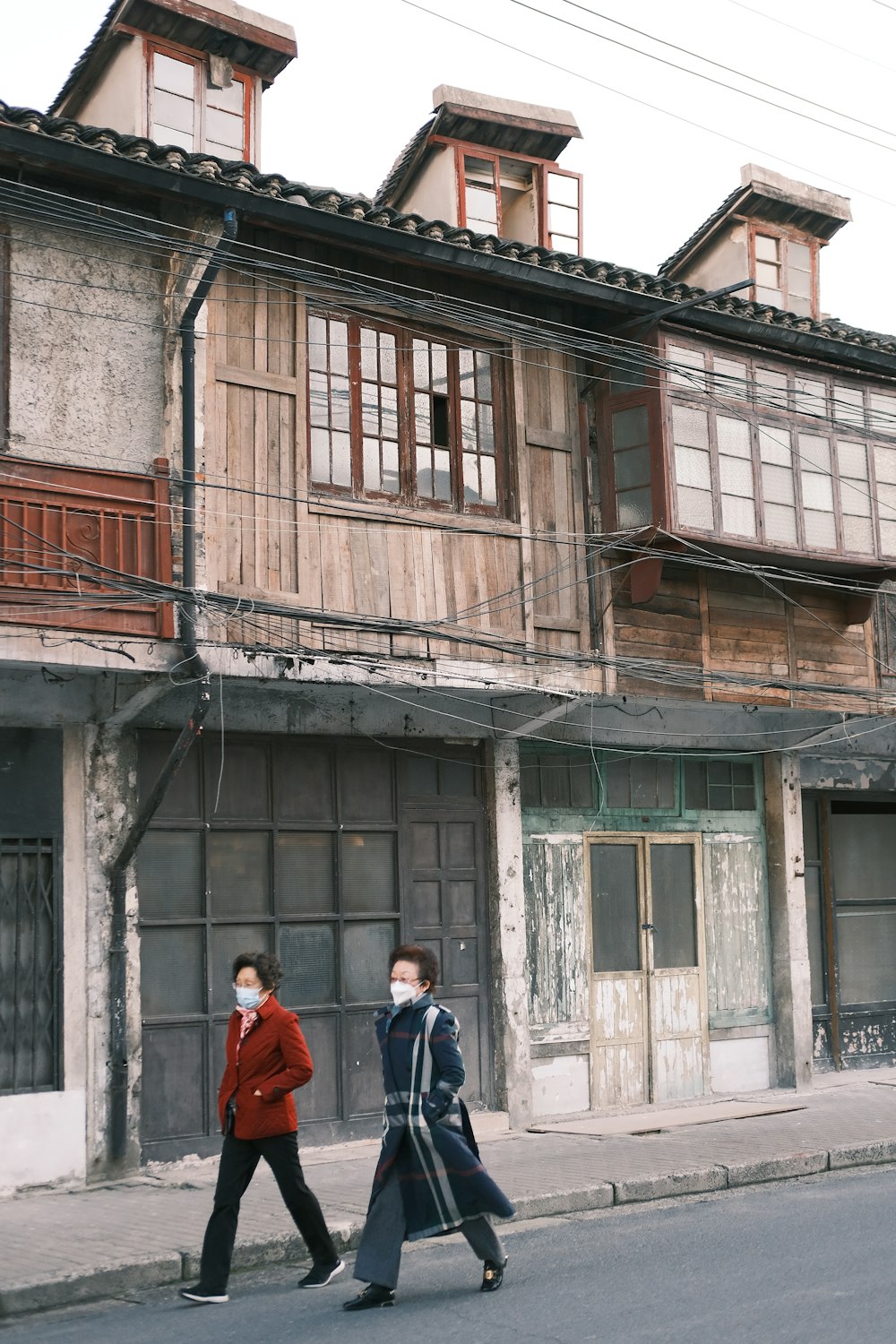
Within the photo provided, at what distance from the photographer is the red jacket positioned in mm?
7762

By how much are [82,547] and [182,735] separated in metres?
1.45

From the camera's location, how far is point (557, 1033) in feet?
46.1

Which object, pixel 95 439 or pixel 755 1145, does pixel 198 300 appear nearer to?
pixel 95 439

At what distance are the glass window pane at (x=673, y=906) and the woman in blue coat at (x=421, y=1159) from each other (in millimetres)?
7583

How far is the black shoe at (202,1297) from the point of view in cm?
765

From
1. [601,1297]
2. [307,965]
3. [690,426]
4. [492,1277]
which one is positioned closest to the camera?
[601,1297]

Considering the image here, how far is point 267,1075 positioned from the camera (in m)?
7.84

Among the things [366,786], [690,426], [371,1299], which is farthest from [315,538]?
[371,1299]

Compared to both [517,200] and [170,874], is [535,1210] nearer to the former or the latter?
[170,874]

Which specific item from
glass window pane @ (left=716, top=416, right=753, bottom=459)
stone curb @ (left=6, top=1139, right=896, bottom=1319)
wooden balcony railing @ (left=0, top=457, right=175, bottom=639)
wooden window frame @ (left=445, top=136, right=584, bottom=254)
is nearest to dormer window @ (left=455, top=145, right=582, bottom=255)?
wooden window frame @ (left=445, top=136, right=584, bottom=254)

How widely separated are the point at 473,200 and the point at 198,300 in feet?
17.5

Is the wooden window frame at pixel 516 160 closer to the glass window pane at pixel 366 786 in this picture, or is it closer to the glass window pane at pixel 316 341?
the glass window pane at pixel 316 341

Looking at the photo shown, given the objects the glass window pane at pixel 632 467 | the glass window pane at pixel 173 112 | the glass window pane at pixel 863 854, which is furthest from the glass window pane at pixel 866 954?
the glass window pane at pixel 173 112

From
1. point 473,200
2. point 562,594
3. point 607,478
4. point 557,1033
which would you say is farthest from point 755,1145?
point 473,200
